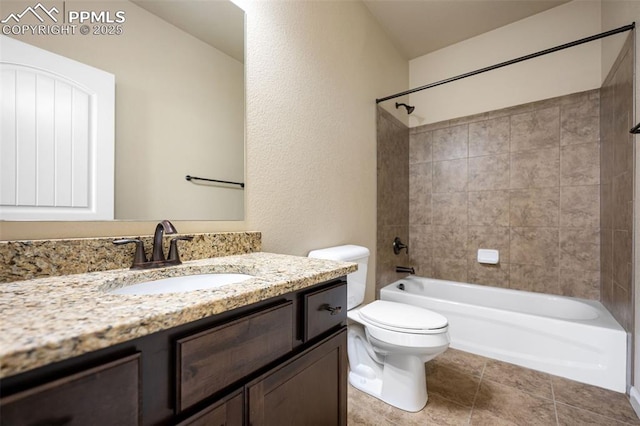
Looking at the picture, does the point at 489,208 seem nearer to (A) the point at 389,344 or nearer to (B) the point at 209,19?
(A) the point at 389,344

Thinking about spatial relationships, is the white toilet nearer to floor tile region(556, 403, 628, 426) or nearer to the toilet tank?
the toilet tank

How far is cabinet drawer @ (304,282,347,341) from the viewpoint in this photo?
829 millimetres

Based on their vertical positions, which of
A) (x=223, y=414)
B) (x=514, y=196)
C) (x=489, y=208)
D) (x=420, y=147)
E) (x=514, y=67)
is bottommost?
(x=223, y=414)

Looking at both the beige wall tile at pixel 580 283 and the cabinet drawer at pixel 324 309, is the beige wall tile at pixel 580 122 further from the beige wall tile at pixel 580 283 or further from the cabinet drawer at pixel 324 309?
the cabinet drawer at pixel 324 309

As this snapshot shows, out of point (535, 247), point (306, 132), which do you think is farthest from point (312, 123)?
point (535, 247)

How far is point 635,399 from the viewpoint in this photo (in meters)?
1.44

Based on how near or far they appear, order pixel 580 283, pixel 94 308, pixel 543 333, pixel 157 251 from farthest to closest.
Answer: pixel 580 283
pixel 543 333
pixel 157 251
pixel 94 308

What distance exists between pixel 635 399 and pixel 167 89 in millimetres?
2643

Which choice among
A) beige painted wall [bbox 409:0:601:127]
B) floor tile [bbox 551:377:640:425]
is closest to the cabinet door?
floor tile [bbox 551:377:640:425]

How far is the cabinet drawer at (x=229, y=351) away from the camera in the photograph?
530 mm

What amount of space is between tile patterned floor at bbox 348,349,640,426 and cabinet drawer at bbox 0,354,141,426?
1282 millimetres

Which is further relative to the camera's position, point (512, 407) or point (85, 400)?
point (512, 407)

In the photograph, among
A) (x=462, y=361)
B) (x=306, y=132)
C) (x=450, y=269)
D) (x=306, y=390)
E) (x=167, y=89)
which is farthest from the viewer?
(x=450, y=269)

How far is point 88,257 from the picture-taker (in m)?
0.82
